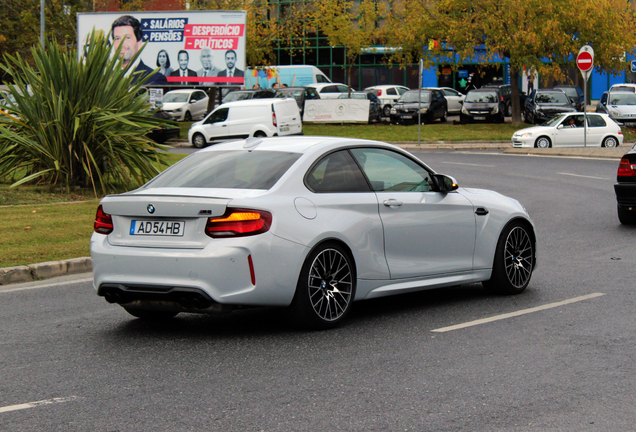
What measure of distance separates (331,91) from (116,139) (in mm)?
36290

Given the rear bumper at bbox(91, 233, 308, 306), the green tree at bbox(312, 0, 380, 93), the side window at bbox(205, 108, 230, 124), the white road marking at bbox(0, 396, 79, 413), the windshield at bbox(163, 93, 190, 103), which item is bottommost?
the white road marking at bbox(0, 396, 79, 413)

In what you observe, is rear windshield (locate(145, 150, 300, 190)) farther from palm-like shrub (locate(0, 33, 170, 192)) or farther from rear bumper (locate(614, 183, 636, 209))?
palm-like shrub (locate(0, 33, 170, 192))

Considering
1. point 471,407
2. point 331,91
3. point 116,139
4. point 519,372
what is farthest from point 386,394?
point 331,91

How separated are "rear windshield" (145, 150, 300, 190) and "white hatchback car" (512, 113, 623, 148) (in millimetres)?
24974

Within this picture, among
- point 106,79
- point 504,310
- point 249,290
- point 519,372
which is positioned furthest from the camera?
point 106,79

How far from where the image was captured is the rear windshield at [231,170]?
6.73 m

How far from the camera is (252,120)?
31891 mm

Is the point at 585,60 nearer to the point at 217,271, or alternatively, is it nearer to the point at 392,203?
the point at 392,203

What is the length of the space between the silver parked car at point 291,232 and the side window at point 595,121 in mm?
24526

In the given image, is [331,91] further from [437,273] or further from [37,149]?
[437,273]

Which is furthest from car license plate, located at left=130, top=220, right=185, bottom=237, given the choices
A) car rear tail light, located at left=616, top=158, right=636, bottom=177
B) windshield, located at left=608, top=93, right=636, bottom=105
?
windshield, located at left=608, top=93, right=636, bottom=105

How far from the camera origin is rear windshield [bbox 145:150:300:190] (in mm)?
6730

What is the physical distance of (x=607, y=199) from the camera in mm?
17109

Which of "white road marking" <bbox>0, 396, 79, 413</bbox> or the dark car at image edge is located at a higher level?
the dark car at image edge
